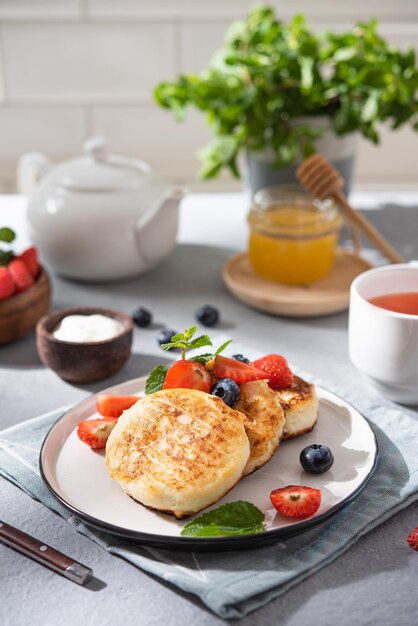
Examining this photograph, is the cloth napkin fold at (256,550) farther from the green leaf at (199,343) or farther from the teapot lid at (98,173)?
the teapot lid at (98,173)

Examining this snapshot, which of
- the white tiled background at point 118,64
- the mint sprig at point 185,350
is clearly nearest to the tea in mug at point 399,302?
the mint sprig at point 185,350

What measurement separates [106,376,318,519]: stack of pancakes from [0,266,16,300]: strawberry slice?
58 cm

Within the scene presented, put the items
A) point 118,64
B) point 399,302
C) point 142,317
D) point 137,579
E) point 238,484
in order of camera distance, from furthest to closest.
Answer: point 118,64
point 142,317
point 399,302
point 238,484
point 137,579

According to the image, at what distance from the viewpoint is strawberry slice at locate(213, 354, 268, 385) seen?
1280 mm

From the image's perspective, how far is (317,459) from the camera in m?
1.20

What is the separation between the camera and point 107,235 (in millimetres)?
1938

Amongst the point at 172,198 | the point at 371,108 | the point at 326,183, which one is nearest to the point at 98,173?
the point at 172,198

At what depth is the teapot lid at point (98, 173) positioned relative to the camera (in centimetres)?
195

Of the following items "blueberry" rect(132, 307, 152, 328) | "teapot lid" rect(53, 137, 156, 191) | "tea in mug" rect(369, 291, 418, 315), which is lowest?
"blueberry" rect(132, 307, 152, 328)

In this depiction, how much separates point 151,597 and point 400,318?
64 cm

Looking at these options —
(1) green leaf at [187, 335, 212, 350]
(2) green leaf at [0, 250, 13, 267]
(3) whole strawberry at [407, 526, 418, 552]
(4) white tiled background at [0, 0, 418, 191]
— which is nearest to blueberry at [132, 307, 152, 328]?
(2) green leaf at [0, 250, 13, 267]

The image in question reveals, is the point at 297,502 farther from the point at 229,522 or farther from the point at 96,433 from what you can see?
the point at 96,433

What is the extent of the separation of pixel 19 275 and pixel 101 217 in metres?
0.30

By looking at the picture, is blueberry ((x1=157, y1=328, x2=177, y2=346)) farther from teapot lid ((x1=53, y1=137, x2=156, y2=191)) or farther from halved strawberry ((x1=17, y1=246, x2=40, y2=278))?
teapot lid ((x1=53, y1=137, x2=156, y2=191))
